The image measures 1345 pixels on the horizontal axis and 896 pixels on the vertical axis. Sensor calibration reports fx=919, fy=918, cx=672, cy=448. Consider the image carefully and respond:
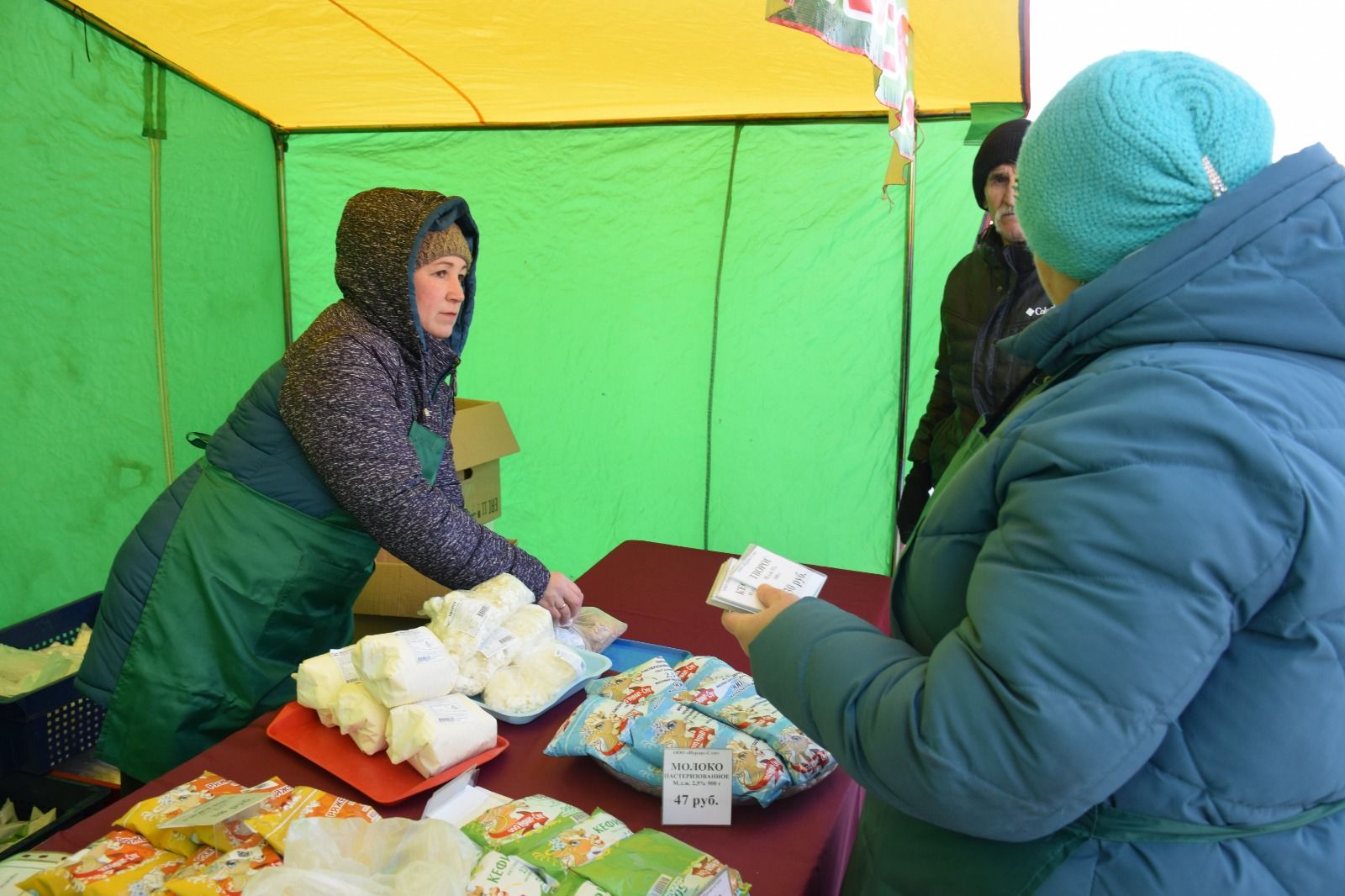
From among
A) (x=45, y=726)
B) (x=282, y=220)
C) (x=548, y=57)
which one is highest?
→ (x=548, y=57)

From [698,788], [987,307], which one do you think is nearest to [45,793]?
[698,788]

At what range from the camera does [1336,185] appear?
0.68 metres

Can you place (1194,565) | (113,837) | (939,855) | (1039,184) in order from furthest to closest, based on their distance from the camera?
1. (113,837)
2. (939,855)
3. (1039,184)
4. (1194,565)

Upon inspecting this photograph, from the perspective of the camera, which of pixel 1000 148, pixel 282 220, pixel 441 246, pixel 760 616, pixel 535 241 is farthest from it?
pixel 282 220

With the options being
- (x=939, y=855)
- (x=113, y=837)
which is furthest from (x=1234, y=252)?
(x=113, y=837)

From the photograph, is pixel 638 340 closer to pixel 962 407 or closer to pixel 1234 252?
pixel 962 407

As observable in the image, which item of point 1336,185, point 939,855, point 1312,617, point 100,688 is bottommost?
point 100,688

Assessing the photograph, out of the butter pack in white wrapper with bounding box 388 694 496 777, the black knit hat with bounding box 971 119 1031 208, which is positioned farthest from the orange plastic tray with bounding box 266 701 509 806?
the black knit hat with bounding box 971 119 1031 208

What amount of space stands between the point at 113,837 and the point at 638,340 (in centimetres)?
271

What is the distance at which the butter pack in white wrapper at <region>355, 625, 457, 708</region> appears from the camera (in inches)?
47.8

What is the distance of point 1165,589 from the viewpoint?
61 centimetres

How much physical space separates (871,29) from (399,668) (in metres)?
1.36

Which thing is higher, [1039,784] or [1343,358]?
[1343,358]

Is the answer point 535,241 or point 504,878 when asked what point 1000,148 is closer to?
point 535,241
